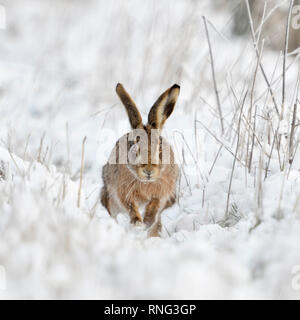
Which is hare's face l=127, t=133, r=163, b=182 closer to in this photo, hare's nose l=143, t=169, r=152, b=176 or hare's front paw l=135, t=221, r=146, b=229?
hare's nose l=143, t=169, r=152, b=176

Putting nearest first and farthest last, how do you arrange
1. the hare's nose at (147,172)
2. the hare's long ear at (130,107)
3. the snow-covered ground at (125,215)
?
the snow-covered ground at (125,215) < the hare's nose at (147,172) < the hare's long ear at (130,107)

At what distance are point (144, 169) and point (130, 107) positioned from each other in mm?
497

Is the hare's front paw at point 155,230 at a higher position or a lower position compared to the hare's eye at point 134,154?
lower

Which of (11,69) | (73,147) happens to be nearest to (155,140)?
(73,147)

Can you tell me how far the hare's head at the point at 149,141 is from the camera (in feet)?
11.7

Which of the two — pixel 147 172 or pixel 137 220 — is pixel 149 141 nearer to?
pixel 147 172

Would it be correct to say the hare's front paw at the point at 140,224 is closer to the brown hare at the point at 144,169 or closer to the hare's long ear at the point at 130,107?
the brown hare at the point at 144,169

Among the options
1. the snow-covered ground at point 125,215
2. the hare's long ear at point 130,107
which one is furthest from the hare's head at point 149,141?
the snow-covered ground at point 125,215

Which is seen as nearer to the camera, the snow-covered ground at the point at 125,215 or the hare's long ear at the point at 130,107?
the snow-covered ground at the point at 125,215

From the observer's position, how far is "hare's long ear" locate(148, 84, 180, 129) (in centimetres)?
360

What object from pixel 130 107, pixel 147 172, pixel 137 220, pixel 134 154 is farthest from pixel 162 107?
pixel 137 220

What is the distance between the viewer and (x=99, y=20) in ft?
35.7

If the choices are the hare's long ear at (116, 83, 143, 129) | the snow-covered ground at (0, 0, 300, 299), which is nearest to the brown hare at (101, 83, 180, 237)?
the hare's long ear at (116, 83, 143, 129)
